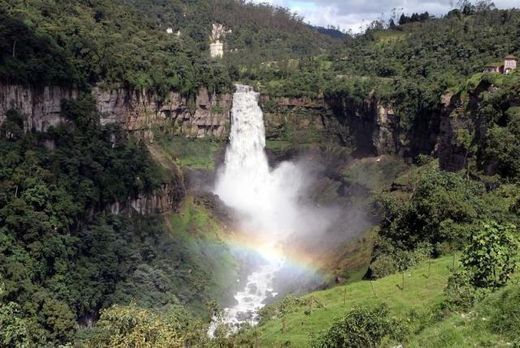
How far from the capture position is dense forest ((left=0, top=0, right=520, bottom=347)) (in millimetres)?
18891

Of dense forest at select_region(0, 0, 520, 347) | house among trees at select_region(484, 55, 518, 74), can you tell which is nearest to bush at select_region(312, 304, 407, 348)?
dense forest at select_region(0, 0, 520, 347)

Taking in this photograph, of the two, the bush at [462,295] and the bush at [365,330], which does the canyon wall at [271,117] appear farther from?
the bush at [365,330]

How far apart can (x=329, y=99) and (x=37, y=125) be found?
123ft

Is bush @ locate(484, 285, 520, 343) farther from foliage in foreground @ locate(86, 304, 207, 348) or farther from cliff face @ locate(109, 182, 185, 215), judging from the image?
cliff face @ locate(109, 182, 185, 215)

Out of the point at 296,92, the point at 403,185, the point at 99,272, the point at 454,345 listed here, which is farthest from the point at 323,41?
the point at 454,345

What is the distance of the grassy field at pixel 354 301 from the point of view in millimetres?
22422

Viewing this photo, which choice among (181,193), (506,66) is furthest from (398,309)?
(181,193)

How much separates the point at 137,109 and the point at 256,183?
754 inches

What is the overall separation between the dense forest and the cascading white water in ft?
9.61

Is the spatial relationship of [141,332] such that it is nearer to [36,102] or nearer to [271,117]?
[36,102]

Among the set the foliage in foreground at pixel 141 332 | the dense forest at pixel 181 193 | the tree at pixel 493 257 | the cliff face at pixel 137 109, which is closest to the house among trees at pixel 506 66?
the dense forest at pixel 181 193

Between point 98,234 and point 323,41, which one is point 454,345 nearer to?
point 98,234

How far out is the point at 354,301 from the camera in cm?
2525

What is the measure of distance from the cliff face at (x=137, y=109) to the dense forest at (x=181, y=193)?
0.89 metres
